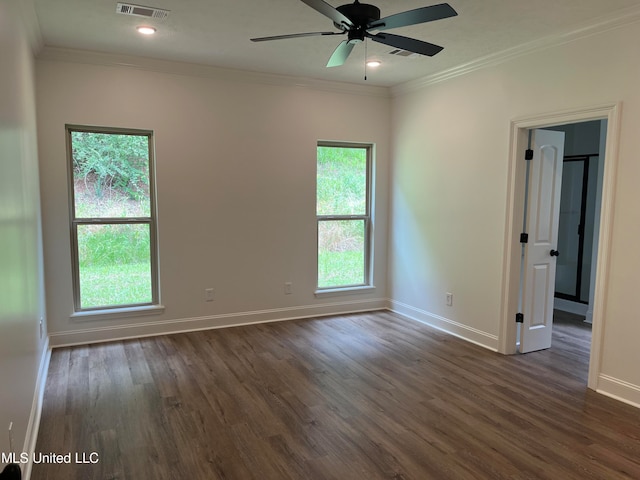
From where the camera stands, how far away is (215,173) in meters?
4.71

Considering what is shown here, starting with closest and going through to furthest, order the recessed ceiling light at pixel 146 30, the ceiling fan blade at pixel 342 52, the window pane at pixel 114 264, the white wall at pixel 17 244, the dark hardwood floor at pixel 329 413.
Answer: the white wall at pixel 17 244 → the dark hardwood floor at pixel 329 413 → the ceiling fan blade at pixel 342 52 → the recessed ceiling light at pixel 146 30 → the window pane at pixel 114 264

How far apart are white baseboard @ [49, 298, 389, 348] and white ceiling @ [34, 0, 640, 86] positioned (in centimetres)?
265

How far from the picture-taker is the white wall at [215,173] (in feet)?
13.6

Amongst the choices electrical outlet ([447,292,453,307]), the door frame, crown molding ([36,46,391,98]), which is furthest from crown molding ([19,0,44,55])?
electrical outlet ([447,292,453,307])

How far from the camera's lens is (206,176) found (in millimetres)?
4672

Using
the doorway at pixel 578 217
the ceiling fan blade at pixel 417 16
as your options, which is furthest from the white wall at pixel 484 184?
the doorway at pixel 578 217

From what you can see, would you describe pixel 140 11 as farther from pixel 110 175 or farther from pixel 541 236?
pixel 541 236

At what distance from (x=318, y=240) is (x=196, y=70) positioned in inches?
90.4

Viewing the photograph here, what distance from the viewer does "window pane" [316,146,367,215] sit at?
17.6 ft

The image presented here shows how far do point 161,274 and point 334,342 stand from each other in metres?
1.90

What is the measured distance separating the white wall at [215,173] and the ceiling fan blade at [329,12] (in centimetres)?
242

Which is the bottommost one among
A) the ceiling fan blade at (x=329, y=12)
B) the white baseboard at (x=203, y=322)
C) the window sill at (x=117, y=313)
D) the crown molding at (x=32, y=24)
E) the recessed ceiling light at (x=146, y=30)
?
the white baseboard at (x=203, y=322)

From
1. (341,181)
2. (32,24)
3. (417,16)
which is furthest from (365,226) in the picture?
(32,24)

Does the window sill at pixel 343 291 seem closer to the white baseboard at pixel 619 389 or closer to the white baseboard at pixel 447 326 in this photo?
the white baseboard at pixel 447 326
